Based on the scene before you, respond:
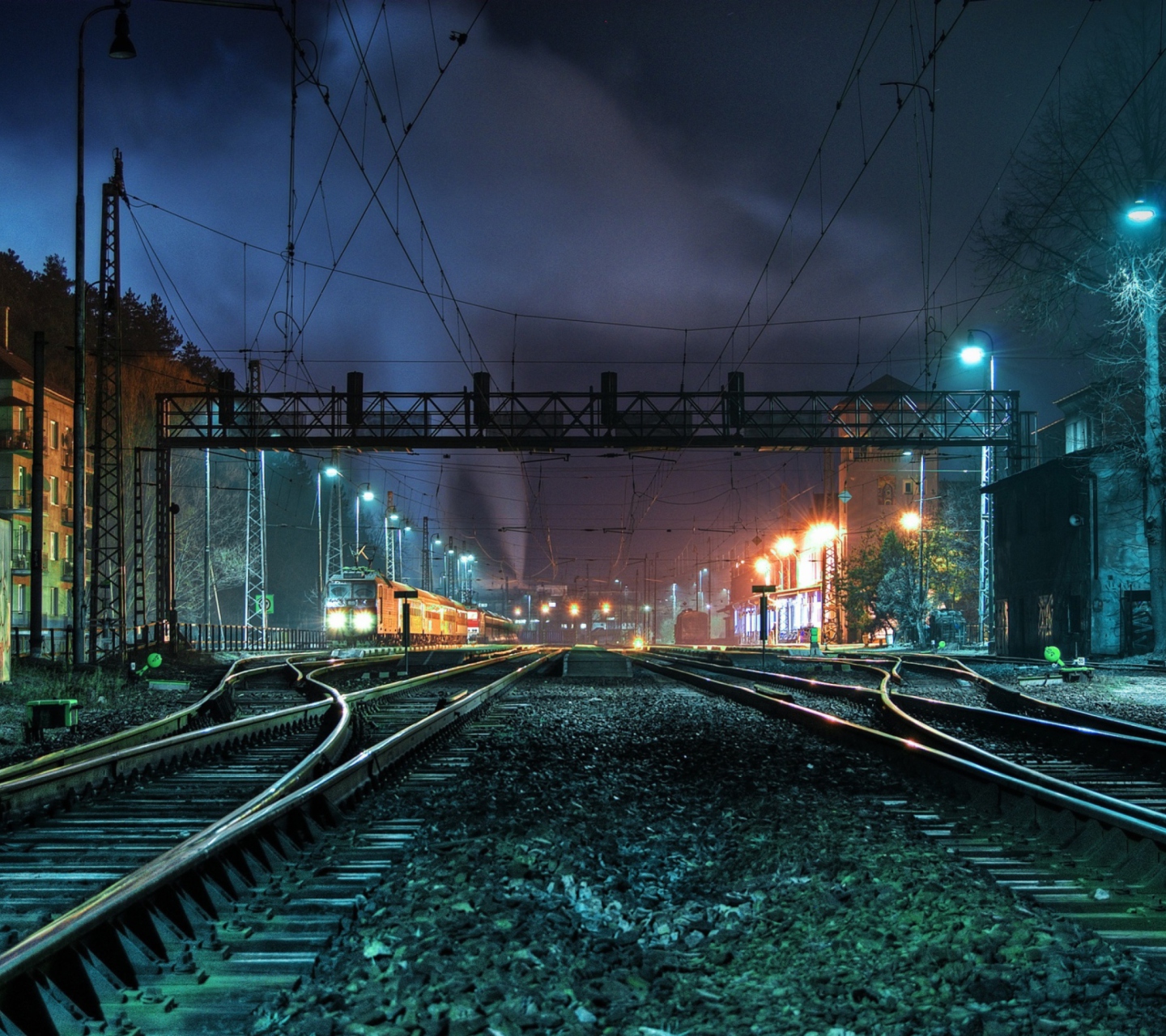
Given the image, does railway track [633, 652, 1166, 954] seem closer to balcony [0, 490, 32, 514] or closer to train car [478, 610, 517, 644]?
balcony [0, 490, 32, 514]

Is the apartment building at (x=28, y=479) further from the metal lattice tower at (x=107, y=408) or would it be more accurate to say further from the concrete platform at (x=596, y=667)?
the concrete platform at (x=596, y=667)

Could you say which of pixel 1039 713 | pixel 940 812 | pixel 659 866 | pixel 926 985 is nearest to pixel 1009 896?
pixel 926 985

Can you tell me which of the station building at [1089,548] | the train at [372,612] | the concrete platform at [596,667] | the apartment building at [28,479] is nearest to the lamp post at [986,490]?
the station building at [1089,548]

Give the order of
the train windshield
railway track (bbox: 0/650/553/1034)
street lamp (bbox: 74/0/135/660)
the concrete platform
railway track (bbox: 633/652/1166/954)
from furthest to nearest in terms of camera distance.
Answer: the train windshield
the concrete platform
street lamp (bbox: 74/0/135/660)
railway track (bbox: 633/652/1166/954)
railway track (bbox: 0/650/553/1034)

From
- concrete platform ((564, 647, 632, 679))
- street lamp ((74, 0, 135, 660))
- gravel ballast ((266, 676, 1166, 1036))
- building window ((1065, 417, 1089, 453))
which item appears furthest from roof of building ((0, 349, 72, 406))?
gravel ballast ((266, 676, 1166, 1036))

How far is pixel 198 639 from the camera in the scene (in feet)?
136

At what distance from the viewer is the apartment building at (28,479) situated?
5772cm

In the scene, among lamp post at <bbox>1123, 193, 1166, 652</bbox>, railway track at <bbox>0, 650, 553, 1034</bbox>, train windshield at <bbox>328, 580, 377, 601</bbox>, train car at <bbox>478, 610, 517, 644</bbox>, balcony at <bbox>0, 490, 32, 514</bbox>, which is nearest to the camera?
railway track at <bbox>0, 650, 553, 1034</bbox>

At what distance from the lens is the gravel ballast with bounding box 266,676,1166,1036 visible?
11.3ft

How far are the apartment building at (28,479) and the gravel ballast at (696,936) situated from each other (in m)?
56.9

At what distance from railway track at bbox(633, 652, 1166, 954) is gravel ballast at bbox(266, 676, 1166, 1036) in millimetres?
307

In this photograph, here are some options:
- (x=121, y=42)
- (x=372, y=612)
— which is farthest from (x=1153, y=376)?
(x=372, y=612)

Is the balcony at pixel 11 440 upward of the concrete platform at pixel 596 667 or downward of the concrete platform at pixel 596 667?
upward

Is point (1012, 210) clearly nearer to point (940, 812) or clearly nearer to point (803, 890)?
point (940, 812)
